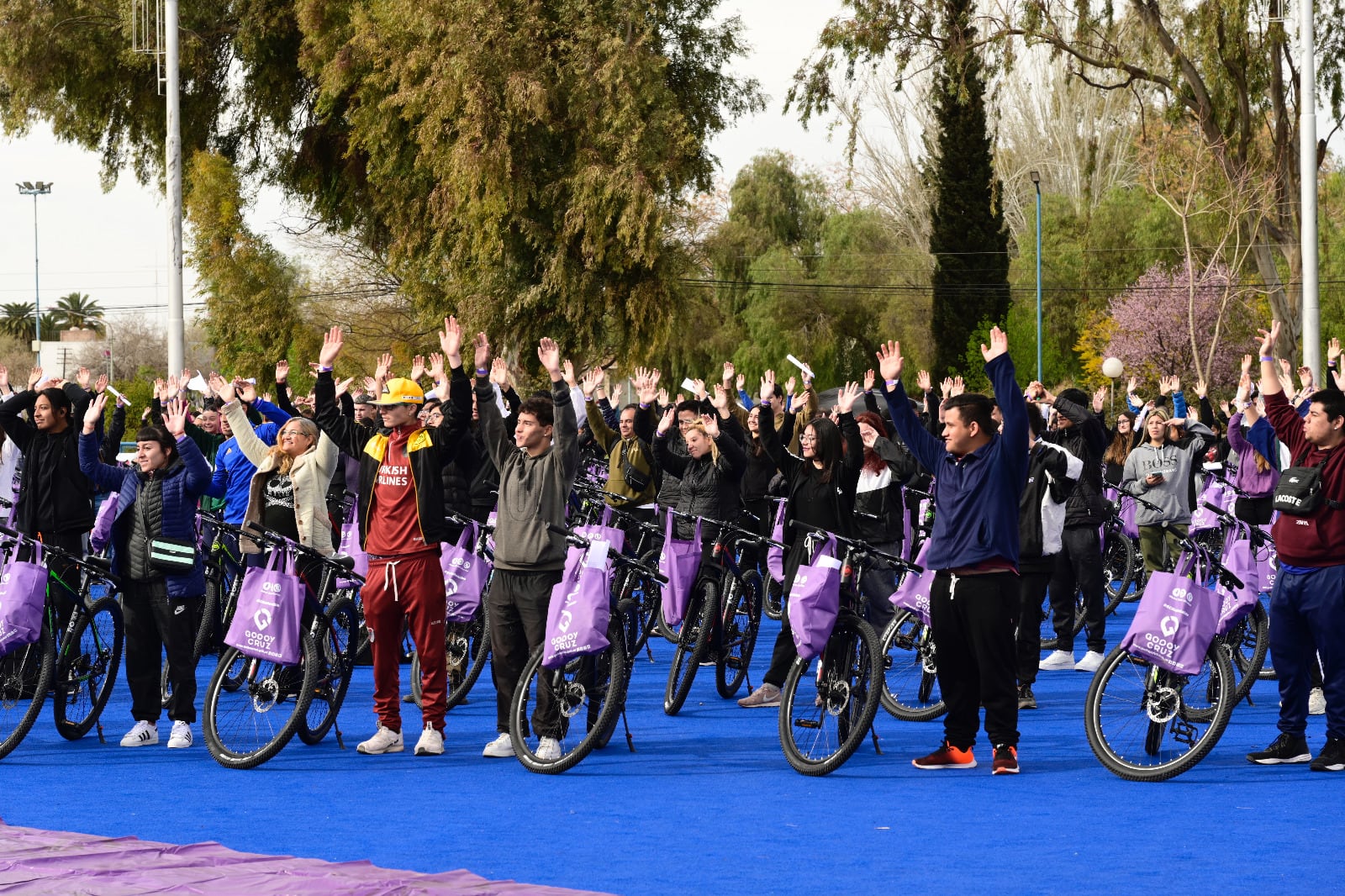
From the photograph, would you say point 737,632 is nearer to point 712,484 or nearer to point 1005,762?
point 712,484

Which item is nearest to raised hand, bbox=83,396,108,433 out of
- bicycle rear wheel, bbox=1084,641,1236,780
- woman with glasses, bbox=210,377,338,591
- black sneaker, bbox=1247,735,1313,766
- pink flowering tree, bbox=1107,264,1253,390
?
woman with glasses, bbox=210,377,338,591

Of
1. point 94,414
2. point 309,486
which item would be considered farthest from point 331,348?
point 94,414

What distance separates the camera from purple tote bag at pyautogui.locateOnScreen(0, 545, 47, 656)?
335 inches

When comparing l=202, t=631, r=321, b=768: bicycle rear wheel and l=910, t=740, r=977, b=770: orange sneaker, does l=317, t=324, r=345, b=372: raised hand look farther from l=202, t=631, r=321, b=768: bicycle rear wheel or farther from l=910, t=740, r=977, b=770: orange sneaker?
l=910, t=740, r=977, b=770: orange sneaker

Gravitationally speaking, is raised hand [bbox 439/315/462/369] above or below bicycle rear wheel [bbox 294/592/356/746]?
above

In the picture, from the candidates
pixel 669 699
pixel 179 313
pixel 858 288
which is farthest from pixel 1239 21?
pixel 858 288

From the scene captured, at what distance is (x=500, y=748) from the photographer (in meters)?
8.54

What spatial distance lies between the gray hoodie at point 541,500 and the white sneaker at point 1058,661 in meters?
4.55

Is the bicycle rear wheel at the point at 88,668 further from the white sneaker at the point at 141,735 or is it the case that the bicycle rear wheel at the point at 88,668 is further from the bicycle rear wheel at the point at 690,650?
the bicycle rear wheel at the point at 690,650

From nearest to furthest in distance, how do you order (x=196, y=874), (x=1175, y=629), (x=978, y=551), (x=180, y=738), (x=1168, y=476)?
(x=196, y=874), (x=978, y=551), (x=1175, y=629), (x=180, y=738), (x=1168, y=476)

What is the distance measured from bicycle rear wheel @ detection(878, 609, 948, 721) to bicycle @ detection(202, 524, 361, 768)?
3.02m

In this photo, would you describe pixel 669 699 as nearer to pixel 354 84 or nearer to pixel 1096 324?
pixel 354 84

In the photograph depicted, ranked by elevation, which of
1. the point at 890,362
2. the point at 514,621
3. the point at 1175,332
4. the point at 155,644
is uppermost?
the point at 1175,332

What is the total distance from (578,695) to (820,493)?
2477 mm
